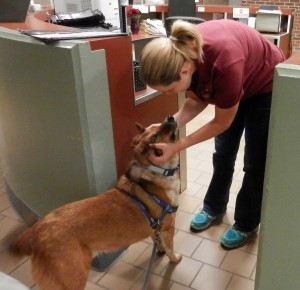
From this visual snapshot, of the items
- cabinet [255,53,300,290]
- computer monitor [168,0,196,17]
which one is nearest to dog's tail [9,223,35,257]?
cabinet [255,53,300,290]

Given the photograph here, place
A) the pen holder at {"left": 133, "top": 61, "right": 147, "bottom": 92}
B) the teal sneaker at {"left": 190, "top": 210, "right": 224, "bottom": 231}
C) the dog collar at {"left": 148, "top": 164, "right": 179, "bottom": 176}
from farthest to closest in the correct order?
the teal sneaker at {"left": 190, "top": 210, "right": 224, "bottom": 231} → the pen holder at {"left": 133, "top": 61, "right": 147, "bottom": 92} → the dog collar at {"left": 148, "top": 164, "right": 179, "bottom": 176}

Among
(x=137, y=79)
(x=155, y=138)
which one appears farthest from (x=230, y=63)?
(x=137, y=79)

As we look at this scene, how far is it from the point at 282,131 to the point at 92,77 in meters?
0.83

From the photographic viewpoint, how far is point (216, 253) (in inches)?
75.8

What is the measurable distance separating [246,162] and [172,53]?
0.82m

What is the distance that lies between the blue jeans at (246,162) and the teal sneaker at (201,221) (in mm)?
33

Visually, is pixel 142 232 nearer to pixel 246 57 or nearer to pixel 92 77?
pixel 92 77

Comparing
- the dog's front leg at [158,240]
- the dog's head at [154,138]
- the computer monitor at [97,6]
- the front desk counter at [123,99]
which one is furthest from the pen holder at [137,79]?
the computer monitor at [97,6]

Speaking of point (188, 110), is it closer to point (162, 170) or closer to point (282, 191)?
point (162, 170)

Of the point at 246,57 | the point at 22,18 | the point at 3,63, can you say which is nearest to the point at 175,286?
the point at 246,57

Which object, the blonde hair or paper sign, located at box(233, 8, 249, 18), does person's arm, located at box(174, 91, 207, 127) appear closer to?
the blonde hair

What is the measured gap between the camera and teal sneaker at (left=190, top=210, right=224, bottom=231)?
211 centimetres

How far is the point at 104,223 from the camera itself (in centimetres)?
143

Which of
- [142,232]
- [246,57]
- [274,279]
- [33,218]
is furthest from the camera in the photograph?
[33,218]
